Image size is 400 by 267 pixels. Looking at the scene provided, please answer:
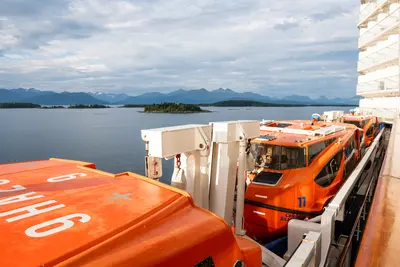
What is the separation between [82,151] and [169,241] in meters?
26.3

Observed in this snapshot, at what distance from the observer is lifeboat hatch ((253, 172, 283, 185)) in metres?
5.73

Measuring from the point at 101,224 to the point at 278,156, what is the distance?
4541 mm

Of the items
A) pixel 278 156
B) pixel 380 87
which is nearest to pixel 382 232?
pixel 278 156

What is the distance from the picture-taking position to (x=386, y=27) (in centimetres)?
2623

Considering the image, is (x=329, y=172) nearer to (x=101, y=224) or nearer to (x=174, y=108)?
(x=101, y=224)

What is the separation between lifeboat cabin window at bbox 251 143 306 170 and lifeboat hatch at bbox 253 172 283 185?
21 cm

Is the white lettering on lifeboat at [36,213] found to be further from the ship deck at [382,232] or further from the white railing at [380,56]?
the white railing at [380,56]

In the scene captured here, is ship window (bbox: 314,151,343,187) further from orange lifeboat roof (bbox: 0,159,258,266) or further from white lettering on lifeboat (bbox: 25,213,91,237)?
white lettering on lifeboat (bbox: 25,213,91,237)

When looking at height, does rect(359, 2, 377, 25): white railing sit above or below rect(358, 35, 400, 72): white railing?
above

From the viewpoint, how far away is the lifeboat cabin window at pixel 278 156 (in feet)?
19.6

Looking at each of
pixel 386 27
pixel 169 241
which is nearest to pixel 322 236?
pixel 169 241

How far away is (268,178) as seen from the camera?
19.2 feet

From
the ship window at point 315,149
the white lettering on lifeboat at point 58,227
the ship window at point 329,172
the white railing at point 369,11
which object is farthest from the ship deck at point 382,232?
the white railing at point 369,11

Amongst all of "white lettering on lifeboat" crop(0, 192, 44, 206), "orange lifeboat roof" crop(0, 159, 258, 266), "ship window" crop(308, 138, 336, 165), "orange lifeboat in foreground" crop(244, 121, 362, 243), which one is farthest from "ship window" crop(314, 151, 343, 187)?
"white lettering on lifeboat" crop(0, 192, 44, 206)
